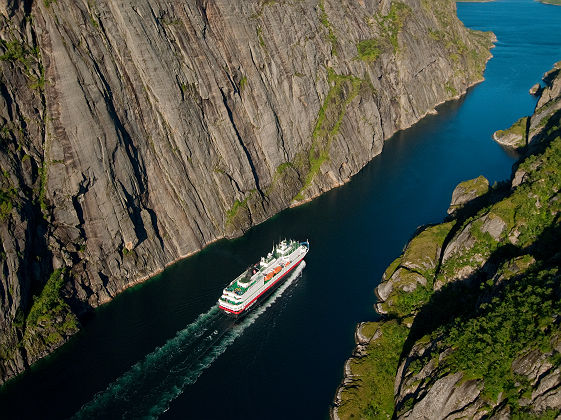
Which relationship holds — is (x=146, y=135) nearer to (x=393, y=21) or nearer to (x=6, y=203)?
(x=6, y=203)

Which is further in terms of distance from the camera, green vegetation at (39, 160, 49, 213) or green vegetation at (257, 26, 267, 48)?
green vegetation at (257, 26, 267, 48)

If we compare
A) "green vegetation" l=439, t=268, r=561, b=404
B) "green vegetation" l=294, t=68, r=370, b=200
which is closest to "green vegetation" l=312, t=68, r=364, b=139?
"green vegetation" l=294, t=68, r=370, b=200

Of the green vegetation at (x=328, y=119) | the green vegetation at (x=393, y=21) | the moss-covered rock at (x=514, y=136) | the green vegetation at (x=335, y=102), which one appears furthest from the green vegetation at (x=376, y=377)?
the green vegetation at (x=393, y=21)

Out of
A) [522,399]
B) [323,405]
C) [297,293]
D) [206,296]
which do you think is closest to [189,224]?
[206,296]

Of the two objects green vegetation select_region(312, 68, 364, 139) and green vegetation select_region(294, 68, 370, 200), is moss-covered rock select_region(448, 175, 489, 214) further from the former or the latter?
green vegetation select_region(312, 68, 364, 139)

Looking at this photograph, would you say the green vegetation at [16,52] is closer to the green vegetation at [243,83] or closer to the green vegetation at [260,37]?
the green vegetation at [243,83]

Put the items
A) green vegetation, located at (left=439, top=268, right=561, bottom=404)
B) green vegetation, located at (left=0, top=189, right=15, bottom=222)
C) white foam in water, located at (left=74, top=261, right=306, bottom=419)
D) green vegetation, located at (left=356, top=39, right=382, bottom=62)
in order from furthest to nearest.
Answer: green vegetation, located at (left=356, top=39, right=382, bottom=62), green vegetation, located at (left=0, top=189, right=15, bottom=222), white foam in water, located at (left=74, top=261, right=306, bottom=419), green vegetation, located at (left=439, top=268, right=561, bottom=404)
